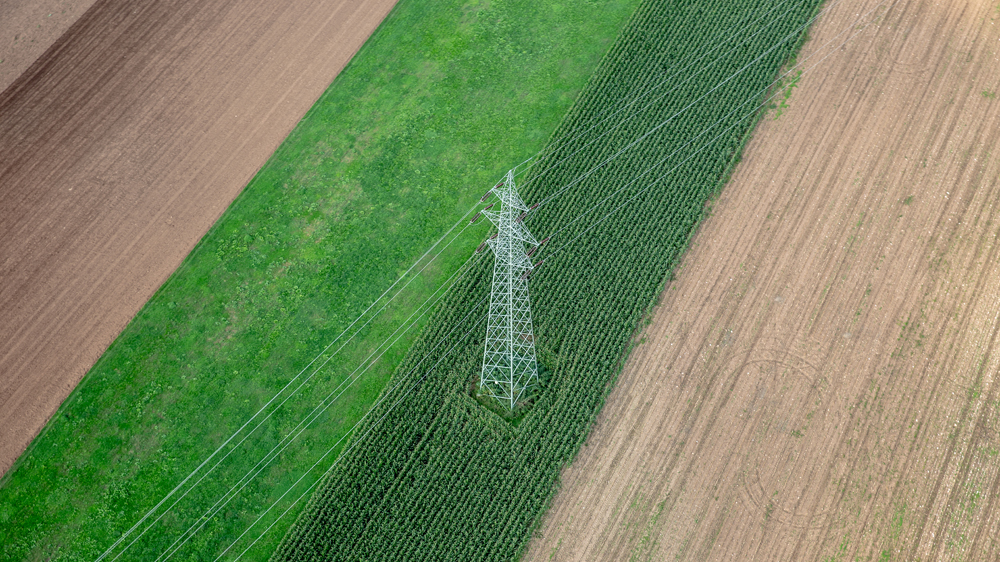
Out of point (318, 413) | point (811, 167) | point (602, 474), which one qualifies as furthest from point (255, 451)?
point (811, 167)

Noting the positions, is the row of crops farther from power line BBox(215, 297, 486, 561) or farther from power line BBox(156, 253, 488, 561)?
power line BBox(156, 253, 488, 561)

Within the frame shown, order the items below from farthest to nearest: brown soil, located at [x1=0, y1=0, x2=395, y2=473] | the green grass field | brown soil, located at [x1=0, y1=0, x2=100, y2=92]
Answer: brown soil, located at [x1=0, y1=0, x2=100, y2=92] < brown soil, located at [x1=0, y1=0, x2=395, y2=473] < the green grass field

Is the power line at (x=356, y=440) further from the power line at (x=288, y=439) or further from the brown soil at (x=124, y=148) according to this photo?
the brown soil at (x=124, y=148)

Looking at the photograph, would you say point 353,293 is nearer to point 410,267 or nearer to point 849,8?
point 410,267

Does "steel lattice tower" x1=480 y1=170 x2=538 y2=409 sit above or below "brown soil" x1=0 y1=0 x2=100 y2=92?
below

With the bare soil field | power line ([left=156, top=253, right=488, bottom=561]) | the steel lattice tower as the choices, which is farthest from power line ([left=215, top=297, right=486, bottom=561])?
the bare soil field
